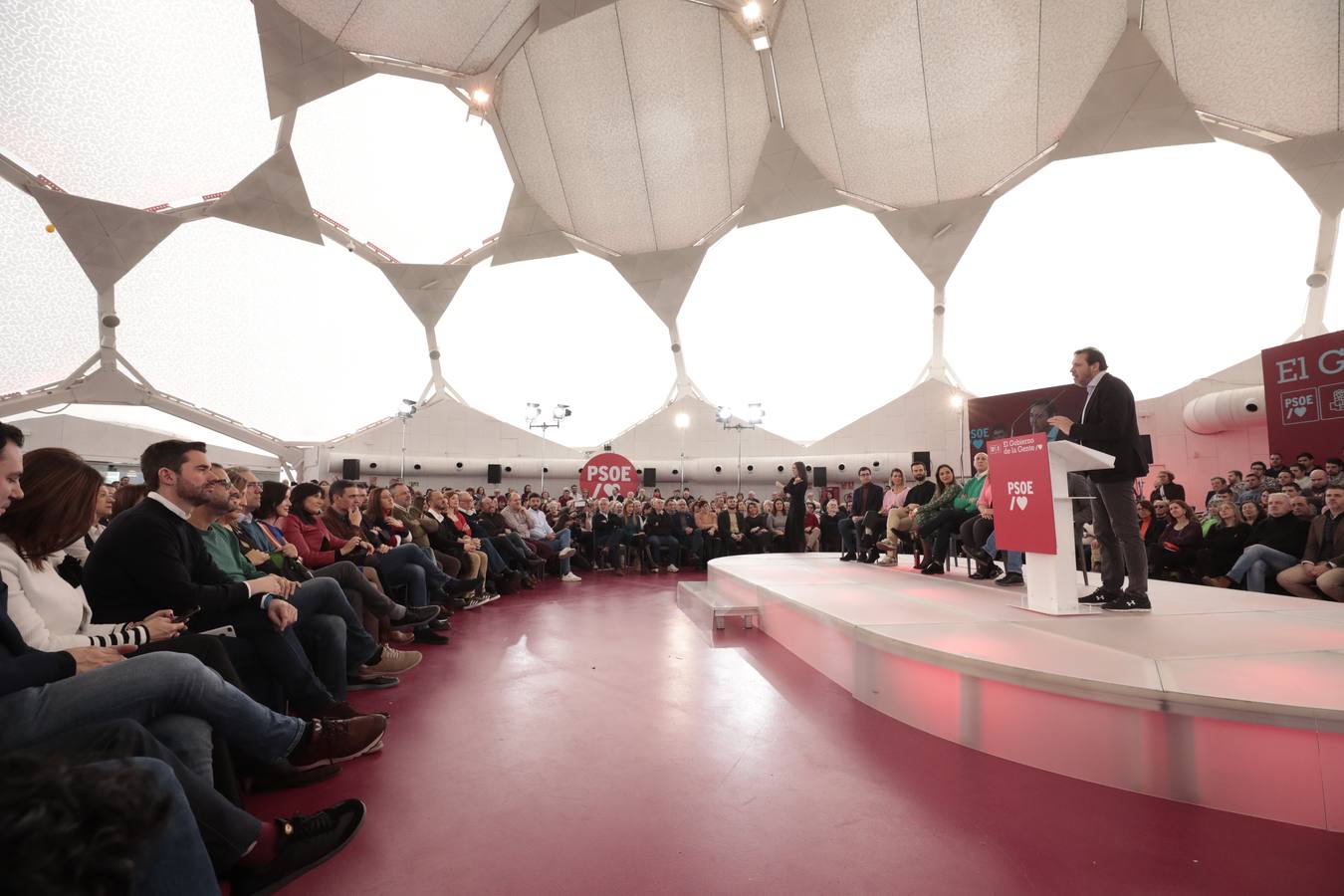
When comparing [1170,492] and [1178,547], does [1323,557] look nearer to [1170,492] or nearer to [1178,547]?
[1178,547]

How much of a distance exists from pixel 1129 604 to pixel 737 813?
2674 millimetres

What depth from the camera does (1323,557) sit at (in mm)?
4281

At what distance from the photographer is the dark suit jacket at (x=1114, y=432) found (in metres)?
3.13

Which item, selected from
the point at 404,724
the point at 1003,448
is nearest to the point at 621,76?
the point at 1003,448

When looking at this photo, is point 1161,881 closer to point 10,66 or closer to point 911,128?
point 911,128

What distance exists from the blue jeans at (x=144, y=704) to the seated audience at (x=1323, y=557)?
5813mm

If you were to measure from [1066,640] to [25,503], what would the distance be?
352 cm

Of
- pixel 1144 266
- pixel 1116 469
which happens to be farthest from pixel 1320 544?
pixel 1144 266

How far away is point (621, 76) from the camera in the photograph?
11555mm

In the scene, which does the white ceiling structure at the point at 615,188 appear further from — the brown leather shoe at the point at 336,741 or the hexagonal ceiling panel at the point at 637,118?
the brown leather shoe at the point at 336,741

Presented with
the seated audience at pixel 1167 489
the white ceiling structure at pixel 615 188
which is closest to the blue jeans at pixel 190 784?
the seated audience at pixel 1167 489

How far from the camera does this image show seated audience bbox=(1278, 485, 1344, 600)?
396 cm

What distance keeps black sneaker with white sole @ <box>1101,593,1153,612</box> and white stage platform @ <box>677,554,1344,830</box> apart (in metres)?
0.09

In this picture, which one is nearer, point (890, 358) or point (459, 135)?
point (459, 135)
